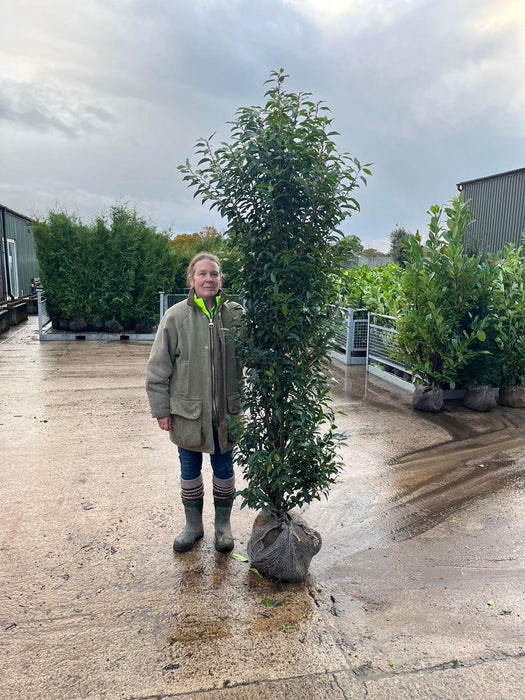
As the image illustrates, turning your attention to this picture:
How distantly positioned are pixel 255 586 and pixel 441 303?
183 inches

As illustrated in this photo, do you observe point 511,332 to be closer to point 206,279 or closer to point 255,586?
point 206,279

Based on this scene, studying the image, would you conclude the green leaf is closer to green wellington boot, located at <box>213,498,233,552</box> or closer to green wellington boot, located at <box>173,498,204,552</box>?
green wellington boot, located at <box>213,498,233,552</box>

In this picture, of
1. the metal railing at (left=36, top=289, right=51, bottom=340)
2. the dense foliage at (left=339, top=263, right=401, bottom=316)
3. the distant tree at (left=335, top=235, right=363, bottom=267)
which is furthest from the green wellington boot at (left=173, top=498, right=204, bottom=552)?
the metal railing at (left=36, top=289, right=51, bottom=340)

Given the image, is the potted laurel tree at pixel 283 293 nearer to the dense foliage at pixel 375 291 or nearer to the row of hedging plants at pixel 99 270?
the dense foliage at pixel 375 291

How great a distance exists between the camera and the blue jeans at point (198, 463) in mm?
3090

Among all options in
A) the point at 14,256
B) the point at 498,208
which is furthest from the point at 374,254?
the point at 14,256

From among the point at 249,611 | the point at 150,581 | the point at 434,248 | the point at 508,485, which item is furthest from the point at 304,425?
the point at 434,248

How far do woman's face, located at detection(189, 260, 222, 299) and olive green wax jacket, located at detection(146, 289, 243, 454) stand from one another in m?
0.07

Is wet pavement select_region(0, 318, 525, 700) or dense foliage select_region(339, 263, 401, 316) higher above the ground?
dense foliage select_region(339, 263, 401, 316)

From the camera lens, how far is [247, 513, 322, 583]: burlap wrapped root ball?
2.81 metres

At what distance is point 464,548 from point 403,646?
1131mm

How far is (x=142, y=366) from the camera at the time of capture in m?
9.25

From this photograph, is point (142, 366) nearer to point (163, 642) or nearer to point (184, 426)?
point (184, 426)

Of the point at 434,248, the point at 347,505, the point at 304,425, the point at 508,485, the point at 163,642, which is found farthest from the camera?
the point at 434,248
